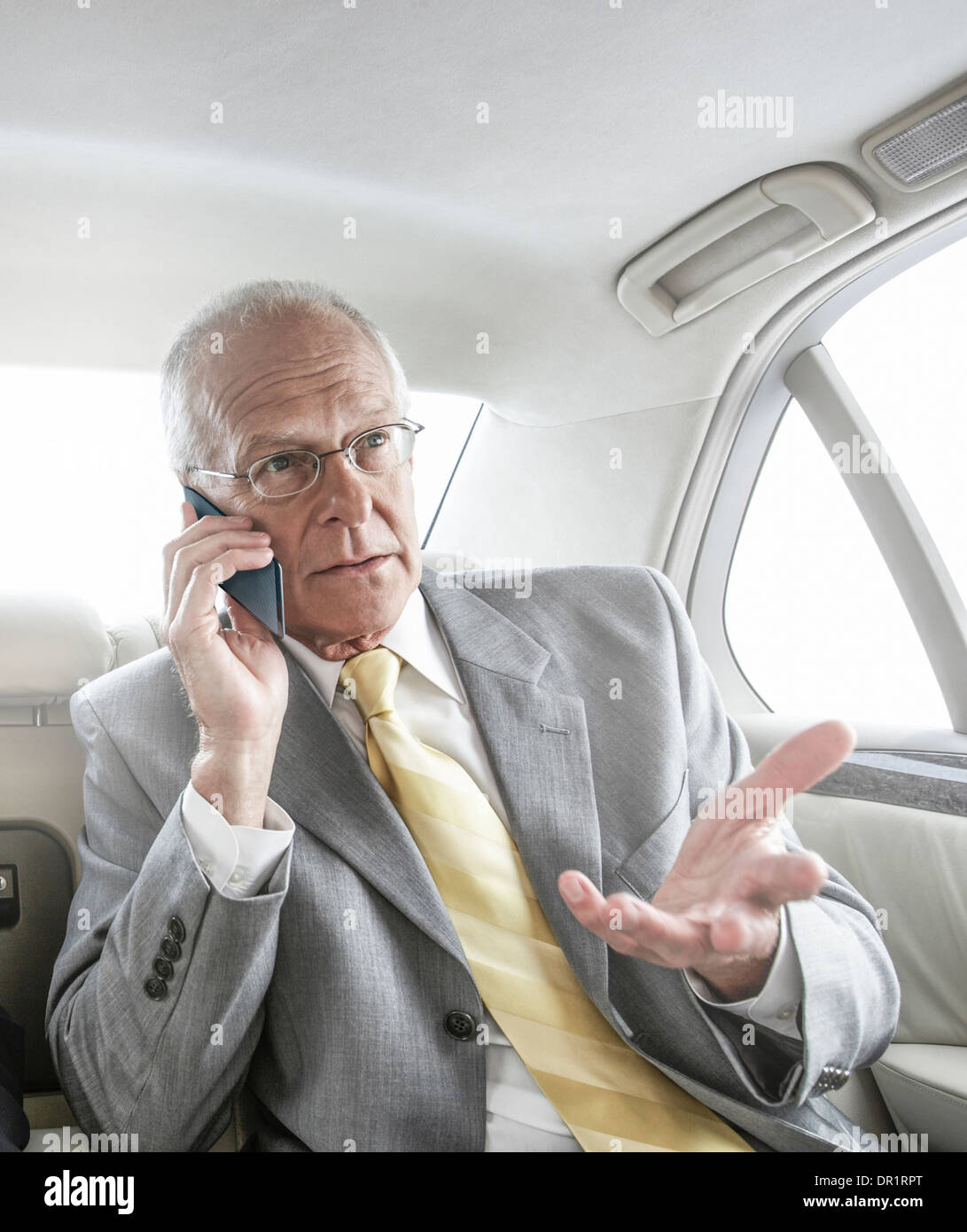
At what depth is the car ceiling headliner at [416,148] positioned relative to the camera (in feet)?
4.71

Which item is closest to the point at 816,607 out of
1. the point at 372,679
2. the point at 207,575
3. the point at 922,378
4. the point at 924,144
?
the point at 922,378

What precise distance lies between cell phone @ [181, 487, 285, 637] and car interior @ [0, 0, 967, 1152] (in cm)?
38

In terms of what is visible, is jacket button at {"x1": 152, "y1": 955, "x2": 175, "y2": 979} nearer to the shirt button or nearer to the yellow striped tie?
the shirt button

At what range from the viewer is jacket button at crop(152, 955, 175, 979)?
123cm

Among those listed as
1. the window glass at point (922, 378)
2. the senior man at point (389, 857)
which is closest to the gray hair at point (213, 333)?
the senior man at point (389, 857)

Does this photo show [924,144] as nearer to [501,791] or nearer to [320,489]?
[320,489]

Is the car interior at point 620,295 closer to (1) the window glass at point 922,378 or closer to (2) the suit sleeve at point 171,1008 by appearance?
(1) the window glass at point 922,378

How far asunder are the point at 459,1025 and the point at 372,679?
50 cm

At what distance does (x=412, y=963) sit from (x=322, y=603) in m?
0.54

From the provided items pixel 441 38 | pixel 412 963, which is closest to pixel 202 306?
pixel 441 38

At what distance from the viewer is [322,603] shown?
1.50m

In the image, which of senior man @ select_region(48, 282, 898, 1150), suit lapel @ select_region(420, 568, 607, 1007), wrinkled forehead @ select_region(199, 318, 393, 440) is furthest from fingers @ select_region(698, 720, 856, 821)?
wrinkled forehead @ select_region(199, 318, 393, 440)

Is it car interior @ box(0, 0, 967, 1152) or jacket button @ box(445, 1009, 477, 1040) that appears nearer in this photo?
jacket button @ box(445, 1009, 477, 1040)
